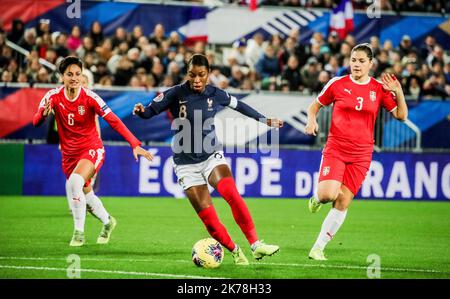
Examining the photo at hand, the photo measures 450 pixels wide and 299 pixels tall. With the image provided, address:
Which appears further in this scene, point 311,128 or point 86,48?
point 86,48

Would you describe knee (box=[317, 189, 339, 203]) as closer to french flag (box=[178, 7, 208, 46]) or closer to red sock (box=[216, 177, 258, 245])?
red sock (box=[216, 177, 258, 245])

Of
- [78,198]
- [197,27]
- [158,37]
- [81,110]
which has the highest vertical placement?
[197,27]

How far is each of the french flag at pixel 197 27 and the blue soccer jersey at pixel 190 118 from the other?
46.4 ft

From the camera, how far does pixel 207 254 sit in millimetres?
10273

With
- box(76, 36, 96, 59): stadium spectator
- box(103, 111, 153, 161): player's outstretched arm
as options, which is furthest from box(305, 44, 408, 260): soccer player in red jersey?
box(76, 36, 96, 59): stadium spectator

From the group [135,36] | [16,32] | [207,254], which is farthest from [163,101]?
[16,32]

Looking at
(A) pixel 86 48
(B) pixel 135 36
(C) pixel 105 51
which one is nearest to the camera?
(A) pixel 86 48

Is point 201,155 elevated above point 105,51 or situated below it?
below

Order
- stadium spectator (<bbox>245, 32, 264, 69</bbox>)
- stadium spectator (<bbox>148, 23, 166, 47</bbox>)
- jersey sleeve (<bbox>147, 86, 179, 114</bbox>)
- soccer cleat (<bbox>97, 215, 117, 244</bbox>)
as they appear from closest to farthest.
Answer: jersey sleeve (<bbox>147, 86, 179, 114</bbox>) → soccer cleat (<bbox>97, 215, 117, 244</bbox>) → stadium spectator (<bbox>148, 23, 166, 47</bbox>) → stadium spectator (<bbox>245, 32, 264, 69</bbox>)

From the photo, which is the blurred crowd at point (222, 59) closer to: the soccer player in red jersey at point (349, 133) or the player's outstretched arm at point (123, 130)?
the player's outstretched arm at point (123, 130)

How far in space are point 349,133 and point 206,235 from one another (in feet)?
12.4

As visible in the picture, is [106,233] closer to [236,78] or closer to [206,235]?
[206,235]

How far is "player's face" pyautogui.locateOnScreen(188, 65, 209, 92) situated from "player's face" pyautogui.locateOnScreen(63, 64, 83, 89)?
2.35m

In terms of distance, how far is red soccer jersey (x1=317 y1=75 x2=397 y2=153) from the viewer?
11422mm
